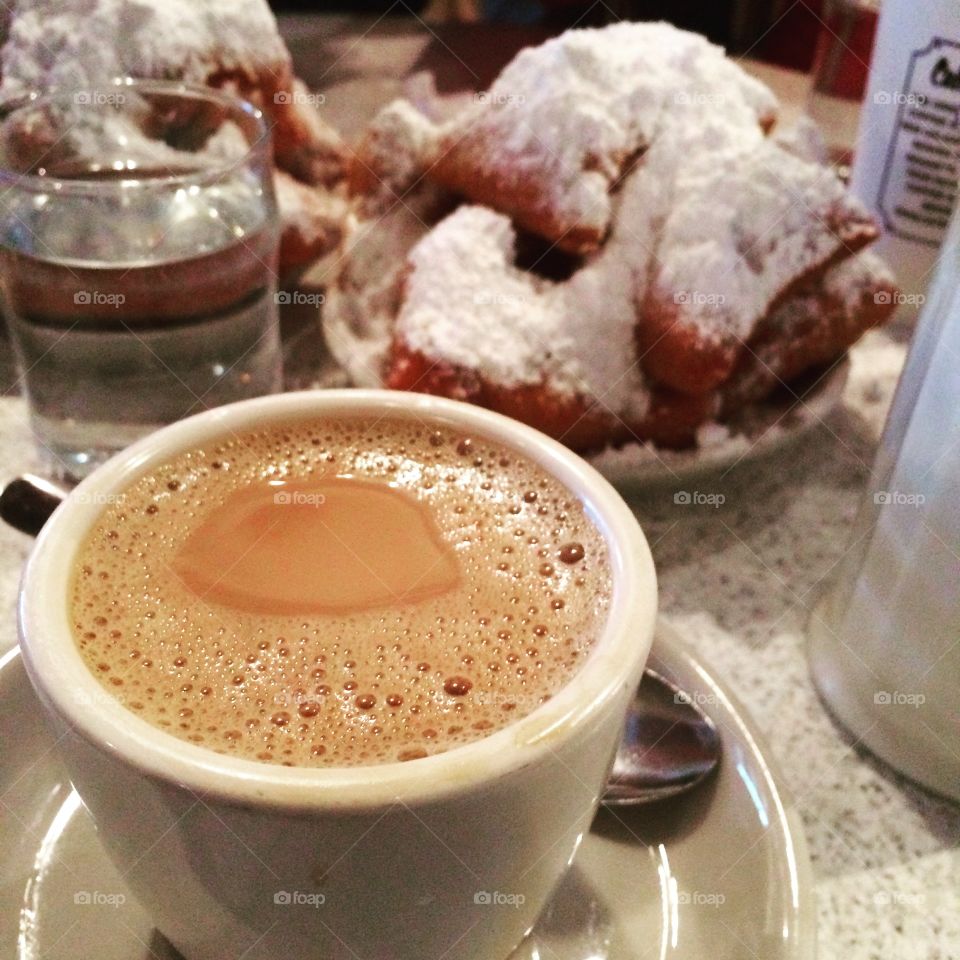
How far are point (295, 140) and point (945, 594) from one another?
0.85m

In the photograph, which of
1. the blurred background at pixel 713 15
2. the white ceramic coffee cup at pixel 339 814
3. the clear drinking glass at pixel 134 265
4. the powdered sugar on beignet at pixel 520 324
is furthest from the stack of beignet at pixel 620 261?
the blurred background at pixel 713 15

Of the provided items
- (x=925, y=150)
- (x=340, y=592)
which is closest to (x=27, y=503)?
(x=340, y=592)

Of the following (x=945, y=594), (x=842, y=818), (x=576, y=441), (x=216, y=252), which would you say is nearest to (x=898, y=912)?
(x=842, y=818)

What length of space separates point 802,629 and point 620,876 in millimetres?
326

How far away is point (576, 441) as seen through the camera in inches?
35.6

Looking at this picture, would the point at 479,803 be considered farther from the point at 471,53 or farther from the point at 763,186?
the point at 471,53

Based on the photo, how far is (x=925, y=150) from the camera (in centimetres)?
107

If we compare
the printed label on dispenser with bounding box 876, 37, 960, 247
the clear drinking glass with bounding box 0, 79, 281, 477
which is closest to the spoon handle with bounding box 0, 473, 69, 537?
the clear drinking glass with bounding box 0, 79, 281, 477

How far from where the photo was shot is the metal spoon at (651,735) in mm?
637

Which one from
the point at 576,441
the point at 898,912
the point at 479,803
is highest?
the point at 479,803

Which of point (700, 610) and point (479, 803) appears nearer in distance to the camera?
point (479, 803)

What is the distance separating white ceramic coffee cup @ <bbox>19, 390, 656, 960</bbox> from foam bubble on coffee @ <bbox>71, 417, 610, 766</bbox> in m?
0.02

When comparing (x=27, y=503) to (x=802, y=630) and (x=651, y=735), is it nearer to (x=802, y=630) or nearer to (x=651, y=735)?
(x=651, y=735)

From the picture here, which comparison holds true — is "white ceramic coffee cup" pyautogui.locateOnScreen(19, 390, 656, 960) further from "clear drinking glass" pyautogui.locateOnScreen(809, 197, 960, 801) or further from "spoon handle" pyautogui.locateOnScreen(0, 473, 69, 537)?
"clear drinking glass" pyautogui.locateOnScreen(809, 197, 960, 801)
